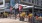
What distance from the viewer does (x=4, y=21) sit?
2402mm

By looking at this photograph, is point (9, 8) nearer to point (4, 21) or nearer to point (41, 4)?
point (4, 21)

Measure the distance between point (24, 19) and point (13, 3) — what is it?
400 mm

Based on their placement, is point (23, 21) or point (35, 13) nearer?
point (35, 13)

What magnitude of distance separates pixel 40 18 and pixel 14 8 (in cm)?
63

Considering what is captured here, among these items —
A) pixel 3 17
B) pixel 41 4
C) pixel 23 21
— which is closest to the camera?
pixel 41 4

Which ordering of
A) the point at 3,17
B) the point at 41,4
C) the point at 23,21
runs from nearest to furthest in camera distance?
the point at 41,4 < the point at 23,21 < the point at 3,17

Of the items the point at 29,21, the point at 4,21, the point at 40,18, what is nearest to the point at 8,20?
the point at 4,21

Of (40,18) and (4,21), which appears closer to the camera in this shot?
(40,18)

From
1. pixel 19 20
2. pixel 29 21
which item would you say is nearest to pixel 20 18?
pixel 19 20

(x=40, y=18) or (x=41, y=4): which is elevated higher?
(x=41, y=4)

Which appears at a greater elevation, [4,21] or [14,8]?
[14,8]

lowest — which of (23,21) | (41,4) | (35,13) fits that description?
(23,21)

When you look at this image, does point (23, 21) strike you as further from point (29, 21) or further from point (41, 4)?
point (41, 4)

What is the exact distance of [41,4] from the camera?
84.3 inches
